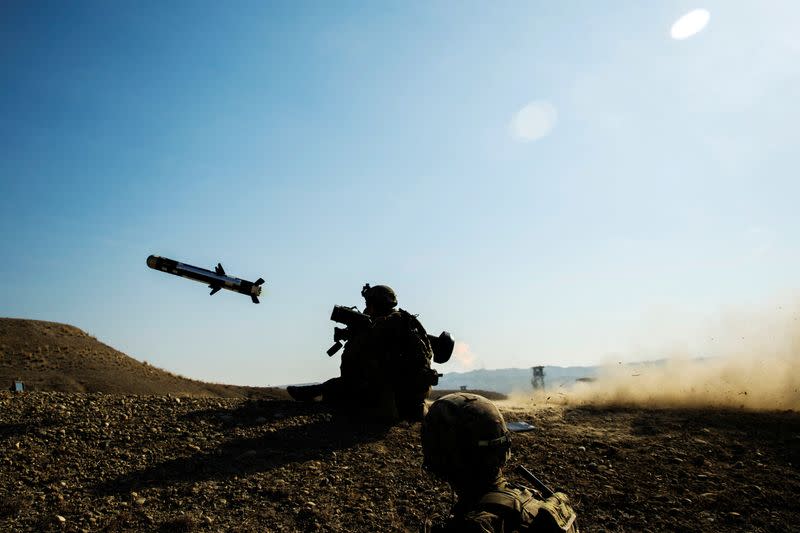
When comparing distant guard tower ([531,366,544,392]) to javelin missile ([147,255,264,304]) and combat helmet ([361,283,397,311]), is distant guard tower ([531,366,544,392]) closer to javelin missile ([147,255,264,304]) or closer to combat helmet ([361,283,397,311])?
javelin missile ([147,255,264,304])

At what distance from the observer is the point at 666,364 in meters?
22.1

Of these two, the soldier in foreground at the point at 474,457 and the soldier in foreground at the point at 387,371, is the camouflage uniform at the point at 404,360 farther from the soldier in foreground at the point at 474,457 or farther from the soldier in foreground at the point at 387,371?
the soldier in foreground at the point at 474,457

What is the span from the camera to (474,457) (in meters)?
3.60

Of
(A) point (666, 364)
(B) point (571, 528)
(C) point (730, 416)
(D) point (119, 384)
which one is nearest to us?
(B) point (571, 528)

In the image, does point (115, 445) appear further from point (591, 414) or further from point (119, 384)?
point (119, 384)

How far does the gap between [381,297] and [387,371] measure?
6.75 ft

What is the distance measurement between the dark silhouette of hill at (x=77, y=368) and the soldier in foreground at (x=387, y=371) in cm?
746

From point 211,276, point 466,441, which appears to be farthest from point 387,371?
point 466,441

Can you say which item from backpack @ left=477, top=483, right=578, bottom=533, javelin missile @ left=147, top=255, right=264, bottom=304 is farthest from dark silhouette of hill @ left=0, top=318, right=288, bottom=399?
backpack @ left=477, top=483, right=578, bottom=533

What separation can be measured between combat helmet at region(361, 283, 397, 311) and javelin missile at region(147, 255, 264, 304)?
4980mm

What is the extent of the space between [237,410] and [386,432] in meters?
3.19

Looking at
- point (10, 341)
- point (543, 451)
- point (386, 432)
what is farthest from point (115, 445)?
point (10, 341)

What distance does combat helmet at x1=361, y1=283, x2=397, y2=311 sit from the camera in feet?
43.2

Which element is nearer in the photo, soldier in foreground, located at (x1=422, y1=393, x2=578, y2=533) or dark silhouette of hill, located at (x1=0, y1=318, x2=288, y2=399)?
soldier in foreground, located at (x1=422, y1=393, x2=578, y2=533)
